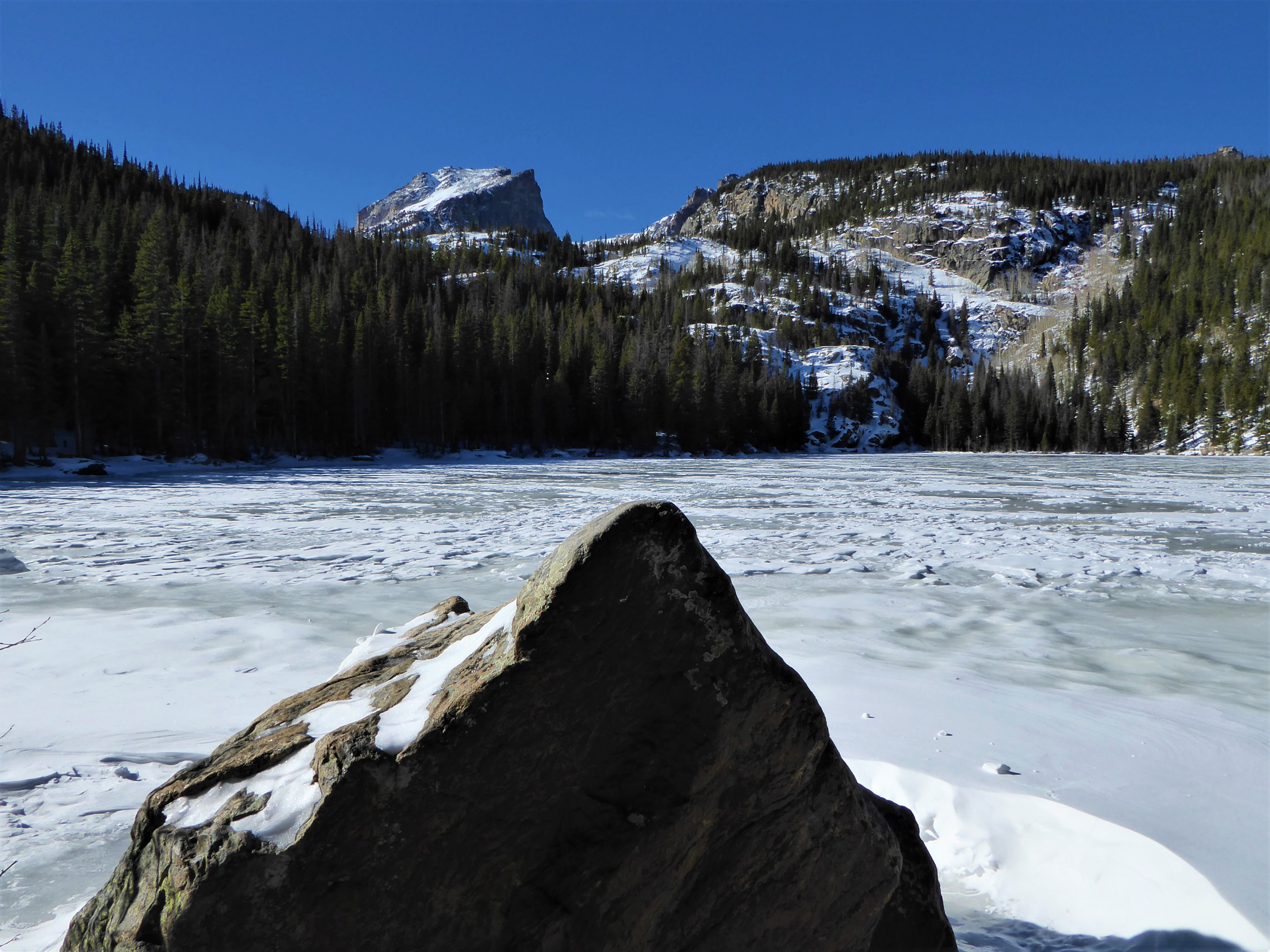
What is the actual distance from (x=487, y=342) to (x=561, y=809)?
68.4 m

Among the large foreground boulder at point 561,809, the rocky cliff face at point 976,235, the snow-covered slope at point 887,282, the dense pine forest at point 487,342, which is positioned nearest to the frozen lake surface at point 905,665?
the large foreground boulder at point 561,809

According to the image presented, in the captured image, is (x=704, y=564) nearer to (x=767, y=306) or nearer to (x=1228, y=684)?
(x=1228, y=684)

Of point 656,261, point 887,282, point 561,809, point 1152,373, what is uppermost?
point 656,261

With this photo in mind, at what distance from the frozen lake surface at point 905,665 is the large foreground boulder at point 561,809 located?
0.94m

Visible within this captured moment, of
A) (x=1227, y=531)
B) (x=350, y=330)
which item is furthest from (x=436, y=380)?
(x=1227, y=531)

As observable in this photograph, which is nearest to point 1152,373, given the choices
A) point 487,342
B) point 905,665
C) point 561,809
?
point 487,342

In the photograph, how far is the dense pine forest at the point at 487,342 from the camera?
4194 cm

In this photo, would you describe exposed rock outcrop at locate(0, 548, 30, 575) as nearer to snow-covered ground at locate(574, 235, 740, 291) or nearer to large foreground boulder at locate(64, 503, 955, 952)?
large foreground boulder at locate(64, 503, 955, 952)

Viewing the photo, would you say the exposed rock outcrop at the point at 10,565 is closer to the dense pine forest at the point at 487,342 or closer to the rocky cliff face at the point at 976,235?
the dense pine forest at the point at 487,342

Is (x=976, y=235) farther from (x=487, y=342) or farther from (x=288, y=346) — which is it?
(x=288, y=346)

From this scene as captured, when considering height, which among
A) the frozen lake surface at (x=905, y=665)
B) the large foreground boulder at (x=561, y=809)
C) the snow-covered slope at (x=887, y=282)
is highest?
the snow-covered slope at (x=887, y=282)

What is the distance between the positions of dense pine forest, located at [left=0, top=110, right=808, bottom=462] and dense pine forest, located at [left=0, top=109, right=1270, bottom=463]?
0.75 ft

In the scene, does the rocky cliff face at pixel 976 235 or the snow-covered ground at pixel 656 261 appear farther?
the rocky cliff face at pixel 976 235

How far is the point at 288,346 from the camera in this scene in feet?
169
